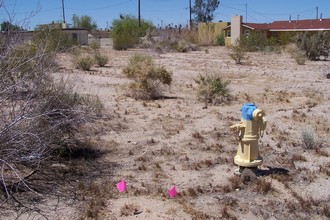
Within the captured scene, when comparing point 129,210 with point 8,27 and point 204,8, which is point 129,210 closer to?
point 8,27

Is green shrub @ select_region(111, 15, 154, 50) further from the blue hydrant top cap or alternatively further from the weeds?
the blue hydrant top cap

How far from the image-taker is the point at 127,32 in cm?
5259

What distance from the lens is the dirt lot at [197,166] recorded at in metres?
5.64

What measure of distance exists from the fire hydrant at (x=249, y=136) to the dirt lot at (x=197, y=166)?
221 millimetres

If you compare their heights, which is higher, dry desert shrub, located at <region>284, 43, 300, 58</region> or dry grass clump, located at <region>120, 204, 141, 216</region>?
dry desert shrub, located at <region>284, 43, 300, 58</region>

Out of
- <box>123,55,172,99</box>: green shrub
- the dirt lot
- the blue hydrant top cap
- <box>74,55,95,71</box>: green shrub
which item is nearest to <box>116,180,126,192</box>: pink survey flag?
the dirt lot

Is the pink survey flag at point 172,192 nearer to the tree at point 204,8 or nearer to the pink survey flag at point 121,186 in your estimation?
the pink survey flag at point 121,186

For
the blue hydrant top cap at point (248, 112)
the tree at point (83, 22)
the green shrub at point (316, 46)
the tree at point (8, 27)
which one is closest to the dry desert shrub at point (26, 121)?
the tree at point (8, 27)

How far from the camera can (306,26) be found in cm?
→ 5228

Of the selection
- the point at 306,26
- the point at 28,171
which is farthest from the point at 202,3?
the point at 28,171

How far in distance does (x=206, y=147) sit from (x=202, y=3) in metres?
78.9

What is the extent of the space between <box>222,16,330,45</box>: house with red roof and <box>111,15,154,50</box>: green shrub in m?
9.71

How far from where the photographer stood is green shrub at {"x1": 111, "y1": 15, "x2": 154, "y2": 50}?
44219 millimetres

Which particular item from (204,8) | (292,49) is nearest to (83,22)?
(204,8)
